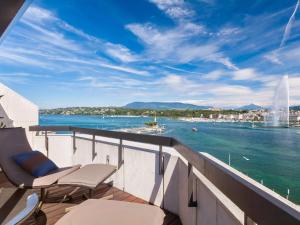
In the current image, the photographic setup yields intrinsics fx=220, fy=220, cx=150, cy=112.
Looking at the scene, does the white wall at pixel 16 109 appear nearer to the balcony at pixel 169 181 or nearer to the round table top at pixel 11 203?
the balcony at pixel 169 181

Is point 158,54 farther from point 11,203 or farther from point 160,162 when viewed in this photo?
point 11,203

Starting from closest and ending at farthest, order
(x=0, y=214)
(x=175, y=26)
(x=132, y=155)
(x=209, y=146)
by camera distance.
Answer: (x=0, y=214) → (x=132, y=155) → (x=175, y=26) → (x=209, y=146)

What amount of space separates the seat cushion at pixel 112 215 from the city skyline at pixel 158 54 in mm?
7058

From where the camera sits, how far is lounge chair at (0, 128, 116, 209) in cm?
254

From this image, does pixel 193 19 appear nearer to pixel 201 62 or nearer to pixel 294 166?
pixel 201 62

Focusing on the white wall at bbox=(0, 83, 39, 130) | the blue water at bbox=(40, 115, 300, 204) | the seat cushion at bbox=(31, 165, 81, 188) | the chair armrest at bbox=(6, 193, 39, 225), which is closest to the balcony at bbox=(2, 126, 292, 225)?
the seat cushion at bbox=(31, 165, 81, 188)

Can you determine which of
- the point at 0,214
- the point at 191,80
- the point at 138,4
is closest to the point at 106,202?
the point at 0,214

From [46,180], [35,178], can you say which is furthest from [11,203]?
[35,178]

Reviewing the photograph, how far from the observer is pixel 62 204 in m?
2.90

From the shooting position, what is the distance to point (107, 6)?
11555 mm

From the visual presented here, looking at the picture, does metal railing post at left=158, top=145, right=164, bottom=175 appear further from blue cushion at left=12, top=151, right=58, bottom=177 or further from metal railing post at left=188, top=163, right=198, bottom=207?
blue cushion at left=12, top=151, right=58, bottom=177

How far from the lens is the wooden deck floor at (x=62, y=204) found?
2.49 metres

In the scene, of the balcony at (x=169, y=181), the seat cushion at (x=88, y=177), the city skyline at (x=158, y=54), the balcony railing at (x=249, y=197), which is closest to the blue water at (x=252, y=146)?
the city skyline at (x=158, y=54)

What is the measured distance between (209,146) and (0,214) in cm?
3088
